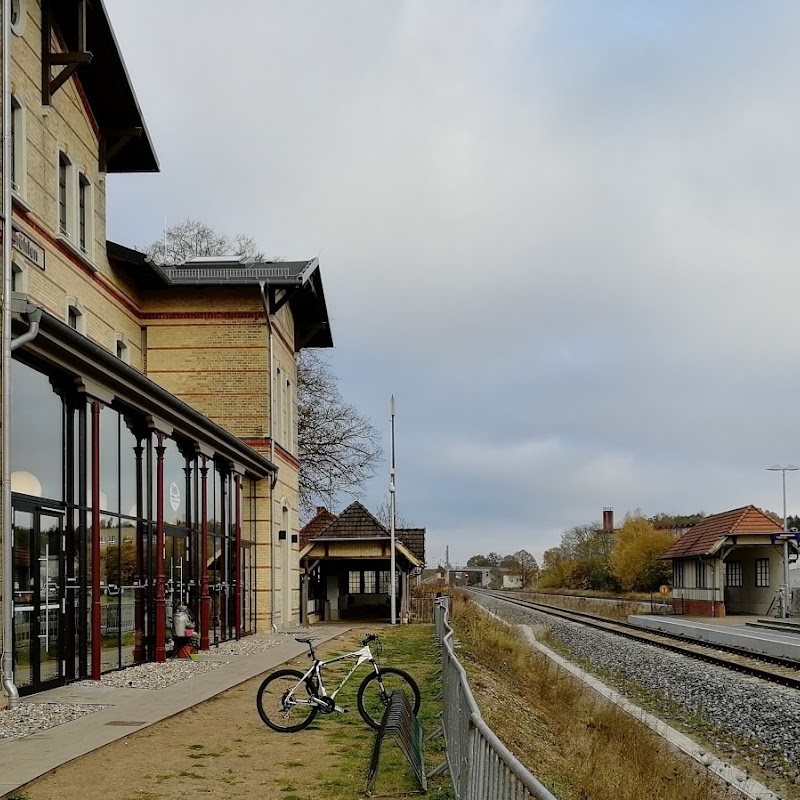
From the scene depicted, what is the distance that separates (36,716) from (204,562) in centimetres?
1069

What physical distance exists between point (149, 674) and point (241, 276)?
44.9 feet

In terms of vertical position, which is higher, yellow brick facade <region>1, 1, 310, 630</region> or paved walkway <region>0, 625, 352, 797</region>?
yellow brick facade <region>1, 1, 310, 630</region>

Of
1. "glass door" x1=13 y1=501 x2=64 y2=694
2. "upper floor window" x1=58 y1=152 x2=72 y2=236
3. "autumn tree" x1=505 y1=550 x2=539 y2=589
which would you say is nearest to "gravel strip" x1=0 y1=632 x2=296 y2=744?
"glass door" x1=13 y1=501 x2=64 y2=694

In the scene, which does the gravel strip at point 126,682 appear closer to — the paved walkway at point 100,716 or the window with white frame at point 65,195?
the paved walkway at point 100,716

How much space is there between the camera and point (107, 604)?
16.2 m

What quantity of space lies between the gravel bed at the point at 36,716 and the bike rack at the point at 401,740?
3.59m

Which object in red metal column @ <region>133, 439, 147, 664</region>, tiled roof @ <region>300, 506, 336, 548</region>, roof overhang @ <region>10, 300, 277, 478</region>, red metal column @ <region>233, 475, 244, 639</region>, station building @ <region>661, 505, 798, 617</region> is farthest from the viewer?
station building @ <region>661, 505, 798, 617</region>

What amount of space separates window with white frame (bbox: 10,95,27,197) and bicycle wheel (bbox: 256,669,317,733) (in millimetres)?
8878

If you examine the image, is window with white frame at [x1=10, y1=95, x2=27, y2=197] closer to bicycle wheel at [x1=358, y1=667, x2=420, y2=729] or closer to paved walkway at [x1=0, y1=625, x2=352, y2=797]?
paved walkway at [x1=0, y1=625, x2=352, y2=797]

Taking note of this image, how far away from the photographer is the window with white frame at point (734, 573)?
158 feet

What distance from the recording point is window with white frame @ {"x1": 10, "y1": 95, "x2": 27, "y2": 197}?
16.5 m

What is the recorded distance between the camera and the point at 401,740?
8641 mm

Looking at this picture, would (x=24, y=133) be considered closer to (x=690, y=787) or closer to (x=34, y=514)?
(x=34, y=514)

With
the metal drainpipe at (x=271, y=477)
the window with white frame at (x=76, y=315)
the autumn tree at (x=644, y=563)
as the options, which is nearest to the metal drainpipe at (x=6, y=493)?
the window with white frame at (x=76, y=315)
